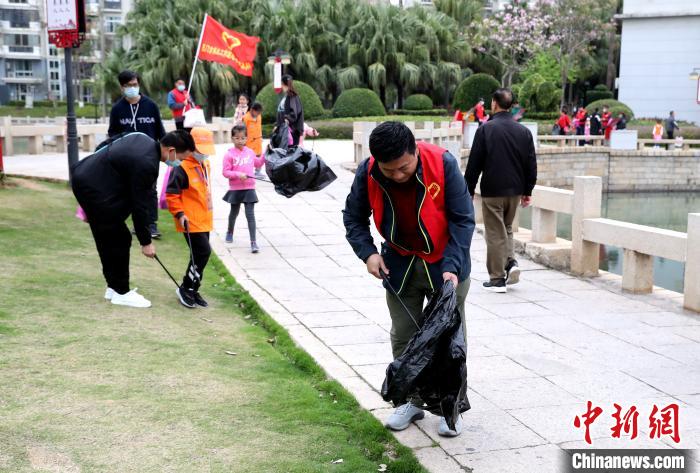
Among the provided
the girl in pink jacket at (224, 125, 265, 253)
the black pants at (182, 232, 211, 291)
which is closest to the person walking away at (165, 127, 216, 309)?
the black pants at (182, 232, 211, 291)

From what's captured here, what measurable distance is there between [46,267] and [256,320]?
209 cm

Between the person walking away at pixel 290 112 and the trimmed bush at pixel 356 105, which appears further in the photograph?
the trimmed bush at pixel 356 105

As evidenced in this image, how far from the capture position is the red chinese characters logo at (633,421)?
4.17m

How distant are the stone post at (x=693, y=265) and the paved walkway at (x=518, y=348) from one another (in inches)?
5.7

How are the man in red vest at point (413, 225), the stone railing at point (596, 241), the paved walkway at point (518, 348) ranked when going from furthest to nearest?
the stone railing at point (596, 241)
the paved walkway at point (518, 348)
the man in red vest at point (413, 225)

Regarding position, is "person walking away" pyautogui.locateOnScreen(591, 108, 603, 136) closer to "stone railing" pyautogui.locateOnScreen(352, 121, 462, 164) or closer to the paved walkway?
"stone railing" pyautogui.locateOnScreen(352, 121, 462, 164)

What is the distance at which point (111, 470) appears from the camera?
3.55 metres

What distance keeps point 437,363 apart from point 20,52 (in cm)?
7051

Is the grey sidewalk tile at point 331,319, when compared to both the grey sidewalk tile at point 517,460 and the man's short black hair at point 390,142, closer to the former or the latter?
the grey sidewalk tile at point 517,460

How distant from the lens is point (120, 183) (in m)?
6.06

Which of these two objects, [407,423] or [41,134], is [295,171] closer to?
[407,423]

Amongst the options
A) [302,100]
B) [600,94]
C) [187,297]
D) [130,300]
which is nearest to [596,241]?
[187,297]

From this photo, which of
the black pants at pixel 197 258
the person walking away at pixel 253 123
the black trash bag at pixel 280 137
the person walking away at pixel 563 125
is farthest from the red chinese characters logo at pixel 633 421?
the person walking away at pixel 563 125

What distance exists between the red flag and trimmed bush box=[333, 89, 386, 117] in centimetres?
1393
